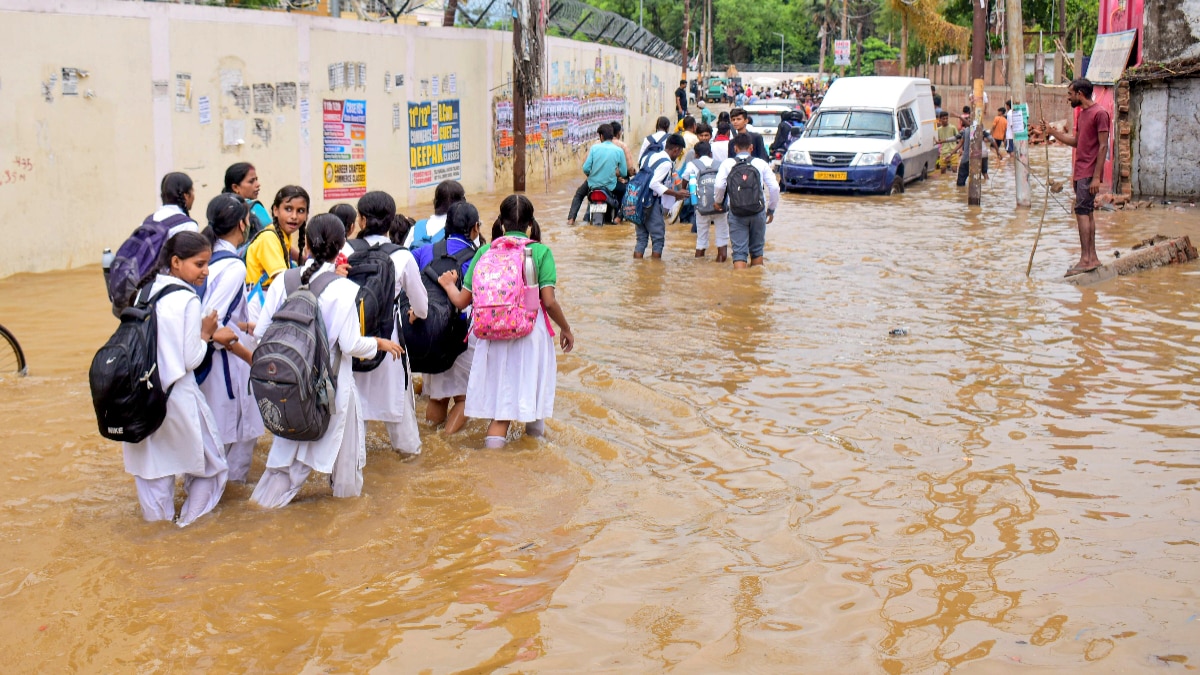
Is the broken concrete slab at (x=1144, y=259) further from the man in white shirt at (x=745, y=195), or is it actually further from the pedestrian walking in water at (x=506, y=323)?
the pedestrian walking in water at (x=506, y=323)

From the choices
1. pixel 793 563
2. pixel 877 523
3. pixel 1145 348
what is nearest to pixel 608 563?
pixel 793 563

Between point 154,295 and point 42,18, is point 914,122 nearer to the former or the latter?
point 42,18

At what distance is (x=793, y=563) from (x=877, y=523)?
25.6 inches

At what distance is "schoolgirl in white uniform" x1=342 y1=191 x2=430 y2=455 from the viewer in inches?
233

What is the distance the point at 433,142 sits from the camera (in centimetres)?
1862

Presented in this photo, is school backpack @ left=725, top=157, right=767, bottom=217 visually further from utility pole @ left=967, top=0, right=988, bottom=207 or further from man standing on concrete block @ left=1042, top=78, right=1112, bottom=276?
utility pole @ left=967, top=0, right=988, bottom=207

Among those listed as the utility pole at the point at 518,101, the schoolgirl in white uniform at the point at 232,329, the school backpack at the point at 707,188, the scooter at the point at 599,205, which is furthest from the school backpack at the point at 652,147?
the schoolgirl in white uniform at the point at 232,329

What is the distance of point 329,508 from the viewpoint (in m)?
5.56

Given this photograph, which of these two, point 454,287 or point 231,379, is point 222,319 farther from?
point 454,287

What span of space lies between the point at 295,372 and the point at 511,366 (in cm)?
170

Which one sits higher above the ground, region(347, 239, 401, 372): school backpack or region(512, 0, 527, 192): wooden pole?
region(512, 0, 527, 192): wooden pole

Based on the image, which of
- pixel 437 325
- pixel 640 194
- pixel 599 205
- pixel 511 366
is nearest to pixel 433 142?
pixel 599 205

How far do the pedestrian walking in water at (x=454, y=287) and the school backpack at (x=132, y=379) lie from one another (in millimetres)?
1779

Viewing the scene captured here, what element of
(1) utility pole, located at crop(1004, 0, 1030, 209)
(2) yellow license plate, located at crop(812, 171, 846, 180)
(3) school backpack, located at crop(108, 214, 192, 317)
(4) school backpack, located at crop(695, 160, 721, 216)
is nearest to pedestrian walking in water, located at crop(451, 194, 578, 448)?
(3) school backpack, located at crop(108, 214, 192, 317)
